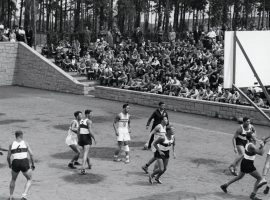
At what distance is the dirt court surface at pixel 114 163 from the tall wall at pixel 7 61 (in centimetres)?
907

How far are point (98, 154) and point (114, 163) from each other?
3.91 ft

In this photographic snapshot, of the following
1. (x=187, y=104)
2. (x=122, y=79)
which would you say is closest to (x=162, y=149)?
(x=187, y=104)

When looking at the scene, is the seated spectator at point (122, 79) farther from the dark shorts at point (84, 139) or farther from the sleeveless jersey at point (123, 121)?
the dark shorts at point (84, 139)

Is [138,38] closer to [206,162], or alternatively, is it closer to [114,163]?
[206,162]

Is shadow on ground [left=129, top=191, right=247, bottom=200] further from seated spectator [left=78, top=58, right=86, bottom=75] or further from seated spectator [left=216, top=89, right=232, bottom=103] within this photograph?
seated spectator [left=78, top=58, right=86, bottom=75]

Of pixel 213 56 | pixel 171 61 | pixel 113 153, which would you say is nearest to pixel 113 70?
pixel 171 61

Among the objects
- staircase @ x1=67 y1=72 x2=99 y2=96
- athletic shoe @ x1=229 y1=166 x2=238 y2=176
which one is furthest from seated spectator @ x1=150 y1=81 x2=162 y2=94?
athletic shoe @ x1=229 y1=166 x2=238 y2=176

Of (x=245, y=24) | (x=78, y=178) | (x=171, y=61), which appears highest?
(x=245, y=24)

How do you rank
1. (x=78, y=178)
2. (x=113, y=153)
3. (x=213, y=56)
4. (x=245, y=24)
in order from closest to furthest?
(x=78, y=178) → (x=113, y=153) → (x=213, y=56) → (x=245, y=24)

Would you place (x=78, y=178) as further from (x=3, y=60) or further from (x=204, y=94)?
(x=3, y=60)

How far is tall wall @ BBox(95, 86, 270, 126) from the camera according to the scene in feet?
67.1

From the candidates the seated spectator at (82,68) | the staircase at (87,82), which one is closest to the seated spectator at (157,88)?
the staircase at (87,82)

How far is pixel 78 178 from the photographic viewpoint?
40.4 feet

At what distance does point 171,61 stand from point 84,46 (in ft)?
25.0
